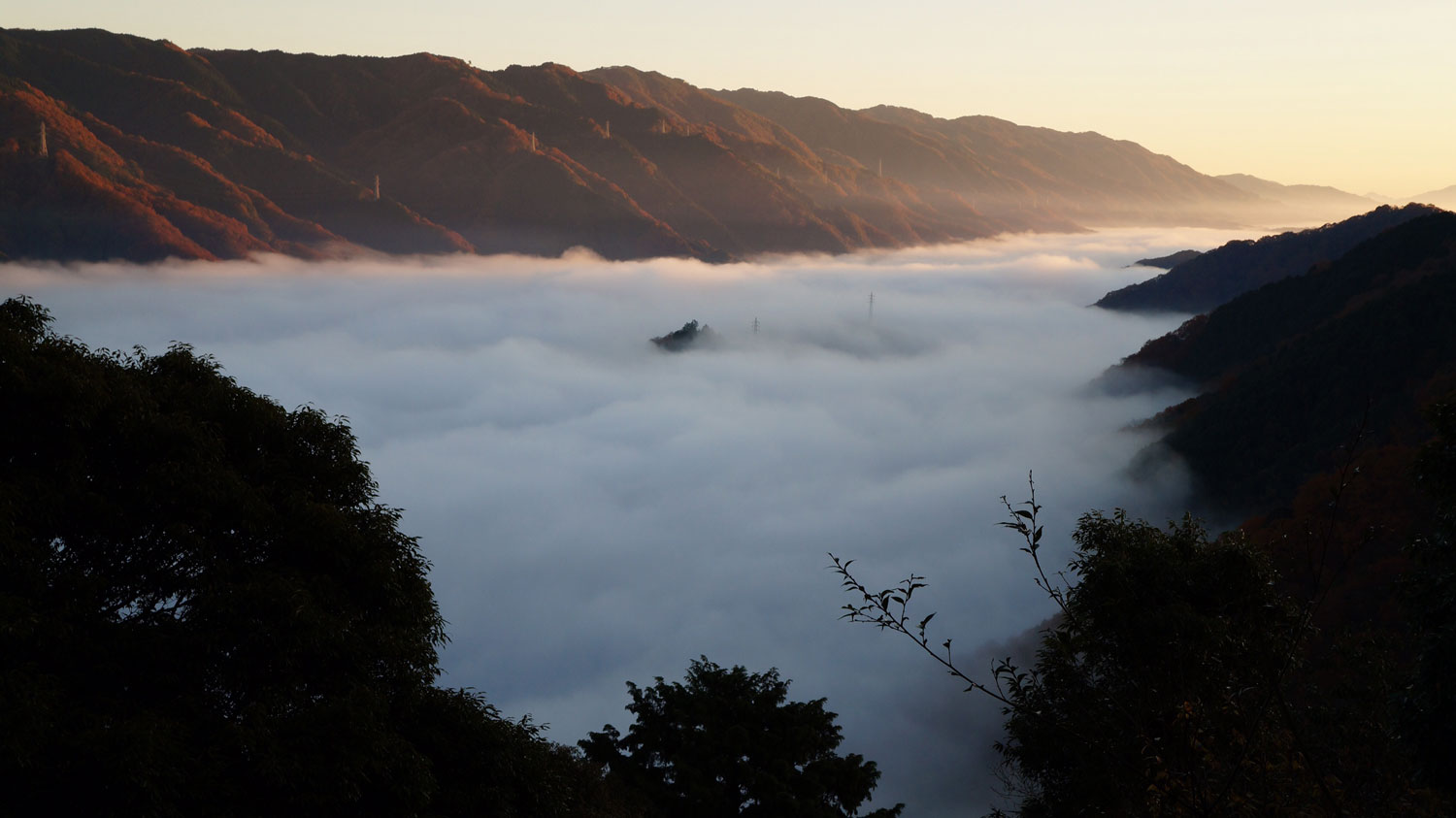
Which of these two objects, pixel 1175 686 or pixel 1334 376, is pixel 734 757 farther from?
pixel 1334 376

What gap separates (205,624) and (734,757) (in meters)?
16.6

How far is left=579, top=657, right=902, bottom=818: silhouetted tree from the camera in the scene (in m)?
25.9

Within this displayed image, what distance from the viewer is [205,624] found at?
46.0ft

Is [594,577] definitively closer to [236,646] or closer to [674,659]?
[674,659]

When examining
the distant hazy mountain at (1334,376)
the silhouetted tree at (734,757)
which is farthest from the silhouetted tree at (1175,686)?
the distant hazy mountain at (1334,376)

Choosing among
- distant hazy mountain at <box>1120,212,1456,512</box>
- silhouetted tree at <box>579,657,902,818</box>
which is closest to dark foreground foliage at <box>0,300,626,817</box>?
silhouetted tree at <box>579,657,902,818</box>

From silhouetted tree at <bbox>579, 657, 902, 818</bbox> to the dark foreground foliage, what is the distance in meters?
10.8

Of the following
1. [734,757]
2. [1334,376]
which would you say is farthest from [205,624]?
[1334,376]

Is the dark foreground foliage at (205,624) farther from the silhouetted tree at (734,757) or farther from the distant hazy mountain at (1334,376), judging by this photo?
the distant hazy mountain at (1334,376)

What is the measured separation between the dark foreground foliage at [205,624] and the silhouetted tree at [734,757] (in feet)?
35.5

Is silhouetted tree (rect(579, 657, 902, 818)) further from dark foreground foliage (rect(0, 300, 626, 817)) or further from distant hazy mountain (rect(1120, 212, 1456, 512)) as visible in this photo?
distant hazy mountain (rect(1120, 212, 1456, 512))

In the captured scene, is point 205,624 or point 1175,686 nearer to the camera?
point 205,624

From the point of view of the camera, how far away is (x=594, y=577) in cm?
15488

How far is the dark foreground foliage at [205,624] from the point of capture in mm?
12086
